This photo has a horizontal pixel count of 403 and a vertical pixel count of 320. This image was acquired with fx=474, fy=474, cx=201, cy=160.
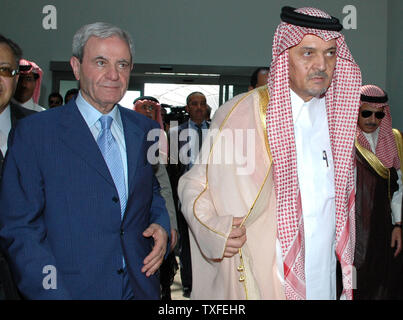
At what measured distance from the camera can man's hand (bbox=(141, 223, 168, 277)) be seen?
6.40ft

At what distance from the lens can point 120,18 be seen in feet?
29.5

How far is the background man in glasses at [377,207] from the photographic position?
4.06m

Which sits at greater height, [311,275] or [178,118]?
[178,118]

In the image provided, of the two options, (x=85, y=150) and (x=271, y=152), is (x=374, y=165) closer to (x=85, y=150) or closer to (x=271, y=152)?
(x=271, y=152)

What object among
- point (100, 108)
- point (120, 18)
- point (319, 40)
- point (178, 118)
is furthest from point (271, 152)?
point (120, 18)

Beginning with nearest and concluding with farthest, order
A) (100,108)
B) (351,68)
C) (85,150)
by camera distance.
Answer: (85,150) → (100,108) → (351,68)

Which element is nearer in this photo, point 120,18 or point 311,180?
point 311,180

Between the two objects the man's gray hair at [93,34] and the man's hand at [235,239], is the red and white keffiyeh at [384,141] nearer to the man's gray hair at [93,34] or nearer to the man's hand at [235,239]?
the man's hand at [235,239]

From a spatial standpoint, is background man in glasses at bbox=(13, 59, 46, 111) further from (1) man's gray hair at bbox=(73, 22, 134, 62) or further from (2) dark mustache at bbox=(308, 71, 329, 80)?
(2) dark mustache at bbox=(308, 71, 329, 80)

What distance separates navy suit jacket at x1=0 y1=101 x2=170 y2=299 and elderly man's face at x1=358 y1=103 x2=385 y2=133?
10.5 feet

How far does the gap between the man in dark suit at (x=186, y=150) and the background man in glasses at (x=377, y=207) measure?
1.77 m

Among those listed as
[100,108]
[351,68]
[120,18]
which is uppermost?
[120,18]

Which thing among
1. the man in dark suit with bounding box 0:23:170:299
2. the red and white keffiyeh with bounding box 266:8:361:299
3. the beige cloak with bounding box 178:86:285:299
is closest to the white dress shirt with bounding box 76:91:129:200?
the man in dark suit with bounding box 0:23:170:299

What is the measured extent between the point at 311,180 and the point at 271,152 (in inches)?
10.8
